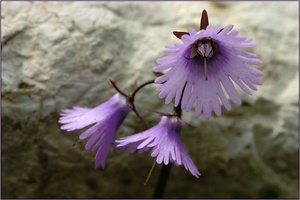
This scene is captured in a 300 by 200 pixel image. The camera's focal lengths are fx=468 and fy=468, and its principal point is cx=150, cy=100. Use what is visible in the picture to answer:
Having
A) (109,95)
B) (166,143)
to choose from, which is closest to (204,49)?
(166,143)

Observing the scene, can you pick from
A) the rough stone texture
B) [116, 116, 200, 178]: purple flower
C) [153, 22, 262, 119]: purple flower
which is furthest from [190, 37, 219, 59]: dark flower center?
the rough stone texture

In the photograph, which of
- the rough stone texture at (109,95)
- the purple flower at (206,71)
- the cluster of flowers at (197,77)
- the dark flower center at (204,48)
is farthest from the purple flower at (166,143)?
the rough stone texture at (109,95)

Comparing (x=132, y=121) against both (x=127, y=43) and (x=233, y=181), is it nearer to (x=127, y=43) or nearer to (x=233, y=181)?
(x=127, y=43)

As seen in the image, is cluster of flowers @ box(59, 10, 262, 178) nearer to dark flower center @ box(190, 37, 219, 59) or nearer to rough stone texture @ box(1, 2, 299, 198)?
dark flower center @ box(190, 37, 219, 59)

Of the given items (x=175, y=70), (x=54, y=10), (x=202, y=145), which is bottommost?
(x=202, y=145)

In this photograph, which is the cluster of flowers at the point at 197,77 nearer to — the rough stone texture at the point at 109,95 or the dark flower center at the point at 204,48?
the dark flower center at the point at 204,48

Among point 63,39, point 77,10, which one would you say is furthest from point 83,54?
point 77,10
